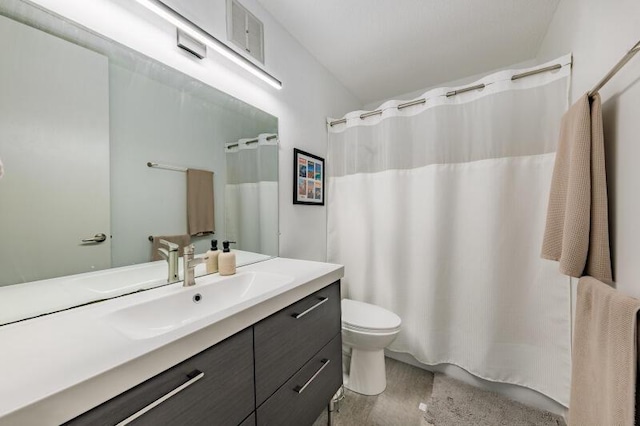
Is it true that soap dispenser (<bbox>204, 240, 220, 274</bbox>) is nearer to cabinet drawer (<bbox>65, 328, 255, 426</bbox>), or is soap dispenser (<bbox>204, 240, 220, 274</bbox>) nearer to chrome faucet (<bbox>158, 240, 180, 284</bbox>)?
chrome faucet (<bbox>158, 240, 180, 284</bbox>)

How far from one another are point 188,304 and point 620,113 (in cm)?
175

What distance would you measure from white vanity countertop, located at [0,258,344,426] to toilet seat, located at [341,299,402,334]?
85cm

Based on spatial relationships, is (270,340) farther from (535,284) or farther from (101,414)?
(535,284)

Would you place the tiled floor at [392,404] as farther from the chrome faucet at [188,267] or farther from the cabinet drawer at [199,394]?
the chrome faucet at [188,267]

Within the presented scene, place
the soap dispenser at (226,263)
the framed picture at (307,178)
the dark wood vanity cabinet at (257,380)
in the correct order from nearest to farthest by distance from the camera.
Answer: the dark wood vanity cabinet at (257,380), the soap dispenser at (226,263), the framed picture at (307,178)

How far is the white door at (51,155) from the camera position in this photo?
732 mm

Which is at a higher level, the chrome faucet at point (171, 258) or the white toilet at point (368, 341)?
the chrome faucet at point (171, 258)

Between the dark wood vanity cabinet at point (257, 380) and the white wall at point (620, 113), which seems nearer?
the dark wood vanity cabinet at point (257, 380)

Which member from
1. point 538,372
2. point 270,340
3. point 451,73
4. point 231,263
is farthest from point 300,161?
point 538,372

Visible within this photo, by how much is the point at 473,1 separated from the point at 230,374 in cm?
218

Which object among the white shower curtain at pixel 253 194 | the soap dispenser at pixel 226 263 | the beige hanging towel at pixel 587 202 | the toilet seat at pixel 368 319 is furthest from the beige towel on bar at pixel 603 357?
the white shower curtain at pixel 253 194

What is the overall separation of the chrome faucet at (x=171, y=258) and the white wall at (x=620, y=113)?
1637 mm

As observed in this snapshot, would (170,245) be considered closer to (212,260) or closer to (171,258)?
(171,258)

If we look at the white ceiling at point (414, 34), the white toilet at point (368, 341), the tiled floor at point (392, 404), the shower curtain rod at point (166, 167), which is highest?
the white ceiling at point (414, 34)
